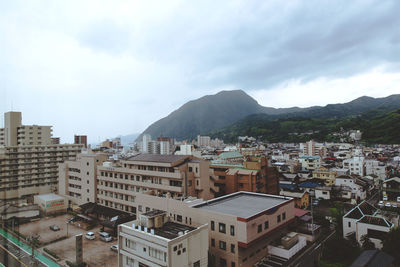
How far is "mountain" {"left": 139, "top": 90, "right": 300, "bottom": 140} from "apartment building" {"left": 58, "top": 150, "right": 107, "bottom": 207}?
118140 mm

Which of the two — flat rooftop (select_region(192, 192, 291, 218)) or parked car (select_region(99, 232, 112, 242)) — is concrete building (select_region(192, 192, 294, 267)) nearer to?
flat rooftop (select_region(192, 192, 291, 218))

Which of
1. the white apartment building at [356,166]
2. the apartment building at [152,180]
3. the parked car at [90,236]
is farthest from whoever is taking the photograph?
the white apartment building at [356,166]

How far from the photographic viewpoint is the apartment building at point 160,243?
7602 mm

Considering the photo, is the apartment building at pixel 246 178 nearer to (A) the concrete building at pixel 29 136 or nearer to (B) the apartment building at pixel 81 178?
(B) the apartment building at pixel 81 178

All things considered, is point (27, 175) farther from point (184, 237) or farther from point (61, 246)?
point (184, 237)

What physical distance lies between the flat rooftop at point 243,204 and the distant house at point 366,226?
402 cm

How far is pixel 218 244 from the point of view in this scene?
9641 mm

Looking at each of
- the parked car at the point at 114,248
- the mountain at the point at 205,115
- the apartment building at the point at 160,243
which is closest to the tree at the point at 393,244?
the apartment building at the point at 160,243

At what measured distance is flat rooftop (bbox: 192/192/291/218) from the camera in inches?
405

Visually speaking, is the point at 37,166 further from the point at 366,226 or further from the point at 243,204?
the point at 366,226

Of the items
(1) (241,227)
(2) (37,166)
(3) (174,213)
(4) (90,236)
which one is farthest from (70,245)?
(2) (37,166)

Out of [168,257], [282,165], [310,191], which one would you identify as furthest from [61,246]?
[282,165]

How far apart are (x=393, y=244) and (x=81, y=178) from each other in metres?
20.1

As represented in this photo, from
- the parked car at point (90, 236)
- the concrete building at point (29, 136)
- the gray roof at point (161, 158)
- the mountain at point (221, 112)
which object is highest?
the mountain at point (221, 112)
